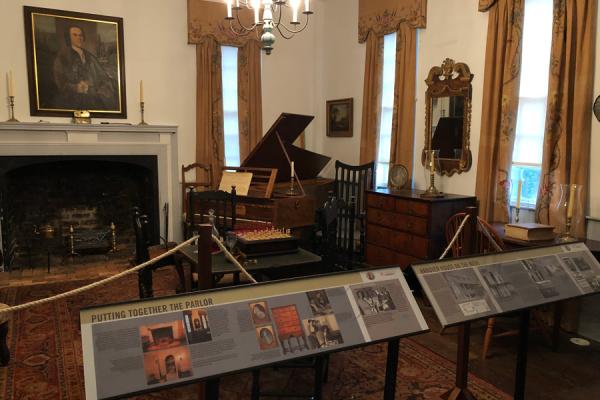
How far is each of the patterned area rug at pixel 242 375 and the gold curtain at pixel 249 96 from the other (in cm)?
364

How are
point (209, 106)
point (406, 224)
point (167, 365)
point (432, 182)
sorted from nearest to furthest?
1. point (167, 365)
2. point (406, 224)
3. point (432, 182)
4. point (209, 106)

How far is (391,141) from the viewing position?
589cm

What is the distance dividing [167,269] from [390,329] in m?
4.37

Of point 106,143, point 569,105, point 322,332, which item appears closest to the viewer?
point 322,332

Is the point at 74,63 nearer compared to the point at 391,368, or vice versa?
the point at 391,368

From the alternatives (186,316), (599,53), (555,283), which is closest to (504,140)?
(599,53)

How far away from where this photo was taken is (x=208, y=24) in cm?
648

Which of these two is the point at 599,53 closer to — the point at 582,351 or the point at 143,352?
the point at 582,351

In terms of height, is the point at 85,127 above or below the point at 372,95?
below

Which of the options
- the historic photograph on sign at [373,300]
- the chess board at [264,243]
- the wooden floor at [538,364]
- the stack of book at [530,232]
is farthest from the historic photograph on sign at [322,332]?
the stack of book at [530,232]

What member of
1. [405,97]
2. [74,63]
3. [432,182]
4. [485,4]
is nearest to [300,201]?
[432,182]

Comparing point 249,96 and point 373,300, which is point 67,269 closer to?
point 249,96

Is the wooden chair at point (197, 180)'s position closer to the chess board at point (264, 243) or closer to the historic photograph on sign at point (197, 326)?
the chess board at point (264, 243)

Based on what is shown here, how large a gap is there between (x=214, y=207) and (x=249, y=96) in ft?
6.84
